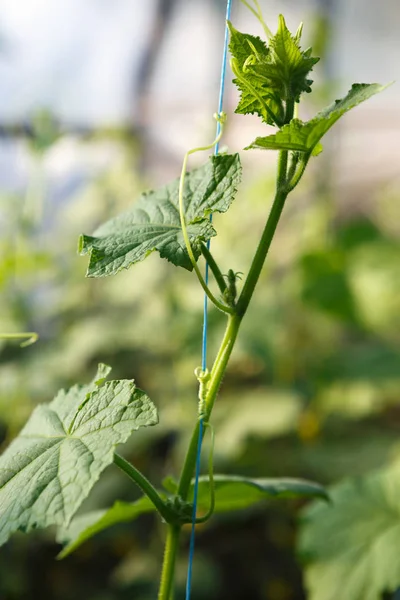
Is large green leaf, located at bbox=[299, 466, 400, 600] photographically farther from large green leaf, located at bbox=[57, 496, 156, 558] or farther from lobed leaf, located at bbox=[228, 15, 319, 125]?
lobed leaf, located at bbox=[228, 15, 319, 125]

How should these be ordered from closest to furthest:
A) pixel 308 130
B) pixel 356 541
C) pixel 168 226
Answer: pixel 308 130 → pixel 168 226 → pixel 356 541

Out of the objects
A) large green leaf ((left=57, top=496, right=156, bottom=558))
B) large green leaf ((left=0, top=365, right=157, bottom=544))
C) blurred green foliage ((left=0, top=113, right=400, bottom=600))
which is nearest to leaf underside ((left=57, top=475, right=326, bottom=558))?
large green leaf ((left=57, top=496, right=156, bottom=558))

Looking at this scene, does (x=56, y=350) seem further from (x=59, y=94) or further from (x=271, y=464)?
(x=59, y=94)

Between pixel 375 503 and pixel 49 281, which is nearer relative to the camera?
pixel 375 503

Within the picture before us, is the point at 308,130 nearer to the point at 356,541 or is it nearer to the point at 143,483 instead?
the point at 143,483

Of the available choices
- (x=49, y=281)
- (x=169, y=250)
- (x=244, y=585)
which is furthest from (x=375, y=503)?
(x=49, y=281)

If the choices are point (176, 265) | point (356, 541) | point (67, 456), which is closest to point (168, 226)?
point (176, 265)
